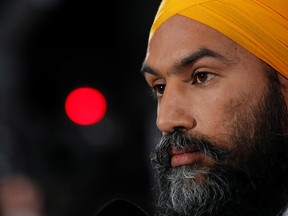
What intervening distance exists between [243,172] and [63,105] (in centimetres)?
856

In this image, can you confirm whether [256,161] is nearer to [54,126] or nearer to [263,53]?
[263,53]

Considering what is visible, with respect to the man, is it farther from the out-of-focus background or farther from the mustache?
the out-of-focus background

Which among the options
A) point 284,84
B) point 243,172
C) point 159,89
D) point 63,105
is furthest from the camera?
point 63,105

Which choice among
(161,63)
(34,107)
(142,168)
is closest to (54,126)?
(34,107)

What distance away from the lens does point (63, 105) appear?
10.8 metres

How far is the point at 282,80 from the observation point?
254 cm

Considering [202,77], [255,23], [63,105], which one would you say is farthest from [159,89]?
[63,105]

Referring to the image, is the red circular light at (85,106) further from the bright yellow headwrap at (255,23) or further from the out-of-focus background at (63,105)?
the bright yellow headwrap at (255,23)

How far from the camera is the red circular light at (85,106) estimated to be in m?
10.8

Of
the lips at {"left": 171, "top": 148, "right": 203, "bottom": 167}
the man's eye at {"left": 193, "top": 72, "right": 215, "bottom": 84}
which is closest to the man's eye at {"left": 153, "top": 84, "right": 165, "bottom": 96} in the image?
the man's eye at {"left": 193, "top": 72, "right": 215, "bottom": 84}

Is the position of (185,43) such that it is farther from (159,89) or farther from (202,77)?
(159,89)

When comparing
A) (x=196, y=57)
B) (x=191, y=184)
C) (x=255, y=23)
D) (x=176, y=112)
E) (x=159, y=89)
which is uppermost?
(x=255, y=23)

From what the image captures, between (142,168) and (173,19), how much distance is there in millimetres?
8169

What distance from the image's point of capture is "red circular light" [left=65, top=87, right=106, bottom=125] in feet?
35.4
